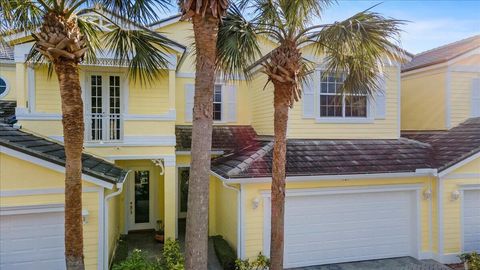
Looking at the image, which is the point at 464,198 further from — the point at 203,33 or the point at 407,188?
the point at 203,33

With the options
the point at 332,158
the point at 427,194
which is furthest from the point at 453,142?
the point at 332,158

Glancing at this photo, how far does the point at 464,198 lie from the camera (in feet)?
39.6

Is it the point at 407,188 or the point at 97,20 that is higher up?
the point at 97,20

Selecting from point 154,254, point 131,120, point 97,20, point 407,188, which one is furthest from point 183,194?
point 407,188

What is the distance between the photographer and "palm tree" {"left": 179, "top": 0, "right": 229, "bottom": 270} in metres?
6.31

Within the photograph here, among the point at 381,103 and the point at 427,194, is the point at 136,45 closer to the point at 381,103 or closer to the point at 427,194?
the point at 381,103

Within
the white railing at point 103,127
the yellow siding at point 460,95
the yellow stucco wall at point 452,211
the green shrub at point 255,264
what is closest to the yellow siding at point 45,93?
the white railing at point 103,127

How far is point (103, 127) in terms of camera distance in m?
11.7

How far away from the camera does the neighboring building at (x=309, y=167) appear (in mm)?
10648

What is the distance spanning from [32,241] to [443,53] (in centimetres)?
1723

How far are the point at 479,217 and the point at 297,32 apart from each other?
9709 mm

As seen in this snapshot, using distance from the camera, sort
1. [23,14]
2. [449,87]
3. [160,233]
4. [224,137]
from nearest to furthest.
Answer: [23,14], [160,233], [449,87], [224,137]

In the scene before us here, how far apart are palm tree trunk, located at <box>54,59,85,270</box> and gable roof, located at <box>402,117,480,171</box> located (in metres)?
11.0

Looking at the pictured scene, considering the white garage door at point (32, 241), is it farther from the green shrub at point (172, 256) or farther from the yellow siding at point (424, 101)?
the yellow siding at point (424, 101)
